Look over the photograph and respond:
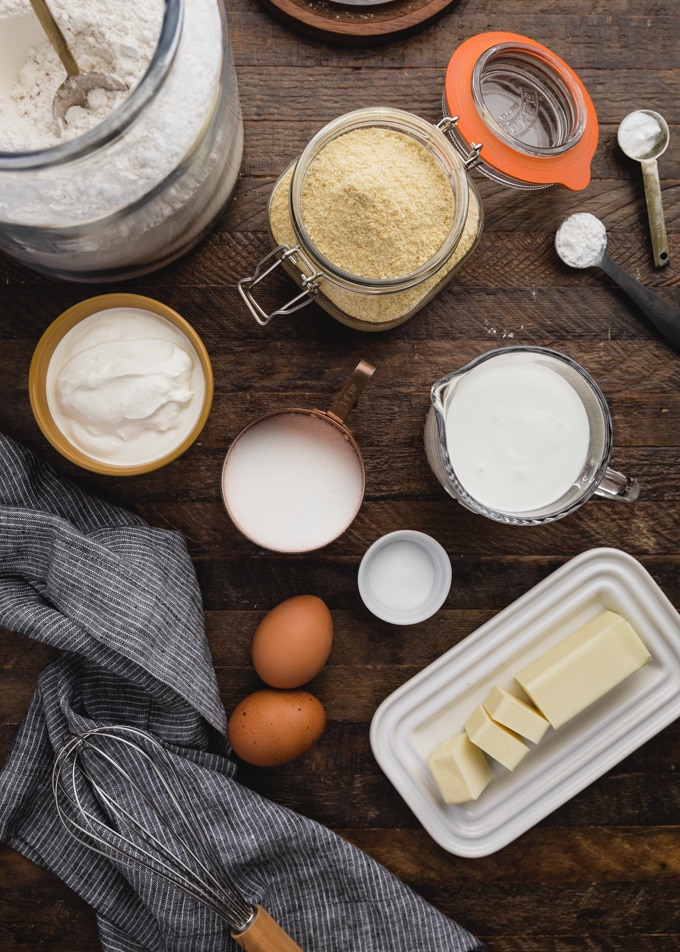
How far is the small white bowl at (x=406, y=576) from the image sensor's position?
105 centimetres

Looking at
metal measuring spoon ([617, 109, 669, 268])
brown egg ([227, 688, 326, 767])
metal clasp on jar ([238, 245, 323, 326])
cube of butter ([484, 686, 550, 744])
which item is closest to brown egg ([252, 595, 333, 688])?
brown egg ([227, 688, 326, 767])

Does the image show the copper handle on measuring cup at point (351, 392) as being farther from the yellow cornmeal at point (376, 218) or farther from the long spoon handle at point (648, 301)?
the long spoon handle at point (648, 301)

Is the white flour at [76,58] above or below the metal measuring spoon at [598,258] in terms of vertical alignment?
above

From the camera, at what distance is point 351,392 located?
96 centimetres

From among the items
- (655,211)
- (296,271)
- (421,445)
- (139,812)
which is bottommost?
(139,812)

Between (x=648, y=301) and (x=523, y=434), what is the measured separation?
30cm

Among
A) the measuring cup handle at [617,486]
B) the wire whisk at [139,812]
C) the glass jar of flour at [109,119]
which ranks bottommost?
the wire whisk at [139,812]

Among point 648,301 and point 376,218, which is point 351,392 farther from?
point 648,301

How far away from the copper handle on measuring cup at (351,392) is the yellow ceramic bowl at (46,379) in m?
0.17

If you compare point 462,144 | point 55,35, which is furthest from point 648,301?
point 55,35

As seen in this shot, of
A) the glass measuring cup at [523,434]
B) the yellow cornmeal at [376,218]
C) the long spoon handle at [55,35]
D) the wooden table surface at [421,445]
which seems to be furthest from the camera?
the wooden table surface at [421,445]

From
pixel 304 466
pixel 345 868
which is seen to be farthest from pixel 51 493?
pixel 345 868

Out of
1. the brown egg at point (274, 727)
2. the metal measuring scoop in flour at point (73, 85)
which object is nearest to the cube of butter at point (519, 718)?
the brown egg at point (274, 727)

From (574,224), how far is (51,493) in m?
0.83
